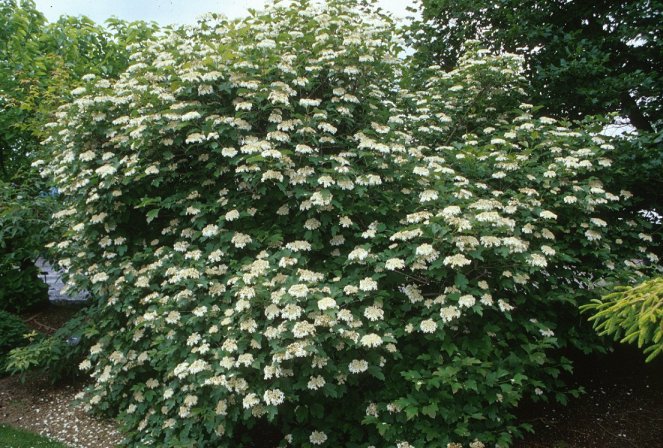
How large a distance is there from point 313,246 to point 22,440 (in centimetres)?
310

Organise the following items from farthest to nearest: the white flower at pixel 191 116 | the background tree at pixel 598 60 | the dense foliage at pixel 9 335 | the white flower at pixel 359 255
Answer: the dense foliage at pixel 9 335, the background tree at pixel 598 60, the white flower at pixel 191 116, the white flower at pixel 359 255

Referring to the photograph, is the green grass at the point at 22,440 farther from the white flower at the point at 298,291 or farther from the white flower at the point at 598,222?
the white flower at the point at 598,222

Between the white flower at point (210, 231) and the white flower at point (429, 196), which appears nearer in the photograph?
the white flower at point (429, 196)

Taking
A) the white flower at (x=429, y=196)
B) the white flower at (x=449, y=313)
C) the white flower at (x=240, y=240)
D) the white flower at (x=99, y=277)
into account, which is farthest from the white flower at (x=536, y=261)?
the white flower at (x=99, y=277)

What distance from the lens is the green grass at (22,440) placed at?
4.19 m

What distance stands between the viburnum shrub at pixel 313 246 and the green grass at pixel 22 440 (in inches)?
17.4

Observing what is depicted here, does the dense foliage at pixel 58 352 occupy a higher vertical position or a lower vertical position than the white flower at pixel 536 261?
lower

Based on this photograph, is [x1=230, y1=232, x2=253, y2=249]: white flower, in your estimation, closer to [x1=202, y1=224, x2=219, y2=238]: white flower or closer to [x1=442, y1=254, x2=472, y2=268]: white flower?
[x1=202, y1=224, x2=219, y2=238]: white flower

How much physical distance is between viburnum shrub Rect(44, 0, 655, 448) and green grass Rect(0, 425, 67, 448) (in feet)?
1.45

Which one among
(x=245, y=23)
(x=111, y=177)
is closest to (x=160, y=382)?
(x=111, y=177)

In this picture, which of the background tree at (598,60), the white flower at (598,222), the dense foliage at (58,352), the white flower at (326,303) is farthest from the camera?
the dense foliage at (58,352)

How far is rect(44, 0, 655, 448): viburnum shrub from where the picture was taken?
320cm

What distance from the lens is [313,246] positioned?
3688mm

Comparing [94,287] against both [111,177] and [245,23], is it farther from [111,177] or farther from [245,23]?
[245,23]
